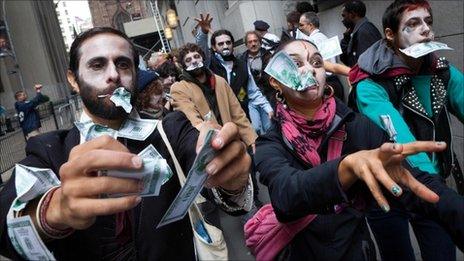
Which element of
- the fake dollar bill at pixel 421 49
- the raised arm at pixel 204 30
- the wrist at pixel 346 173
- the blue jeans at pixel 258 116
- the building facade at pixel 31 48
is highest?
the building facade at pixel 31 48

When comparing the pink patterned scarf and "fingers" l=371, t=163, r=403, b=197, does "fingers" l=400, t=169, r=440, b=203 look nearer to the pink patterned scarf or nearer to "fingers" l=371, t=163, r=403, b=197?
"fingers" l=371, t=163, r=403, b=197

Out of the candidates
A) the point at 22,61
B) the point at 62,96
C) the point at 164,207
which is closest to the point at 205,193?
the point at 164,207

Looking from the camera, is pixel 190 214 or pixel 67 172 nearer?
pixel 67 172

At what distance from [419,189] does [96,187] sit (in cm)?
100

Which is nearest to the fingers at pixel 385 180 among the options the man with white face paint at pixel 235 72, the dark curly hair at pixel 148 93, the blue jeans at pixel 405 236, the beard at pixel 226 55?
the blue jeans at pixel 405 236

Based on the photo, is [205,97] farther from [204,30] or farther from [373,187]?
[373,187]

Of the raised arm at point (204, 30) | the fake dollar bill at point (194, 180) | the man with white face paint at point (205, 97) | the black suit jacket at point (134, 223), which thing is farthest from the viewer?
the raised arm at point (204, 30)

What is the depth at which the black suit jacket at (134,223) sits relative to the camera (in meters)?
1.60

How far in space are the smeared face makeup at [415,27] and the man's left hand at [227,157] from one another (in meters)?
1.73

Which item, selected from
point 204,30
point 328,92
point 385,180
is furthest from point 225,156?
point 204,30

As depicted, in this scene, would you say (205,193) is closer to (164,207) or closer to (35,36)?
(164,207)

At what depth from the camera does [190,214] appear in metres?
1.76

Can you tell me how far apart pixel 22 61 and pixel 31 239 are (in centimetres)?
3375

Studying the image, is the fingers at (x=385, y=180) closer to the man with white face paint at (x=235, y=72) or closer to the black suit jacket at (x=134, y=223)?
the black suit jacket at (x=134, y=223)
